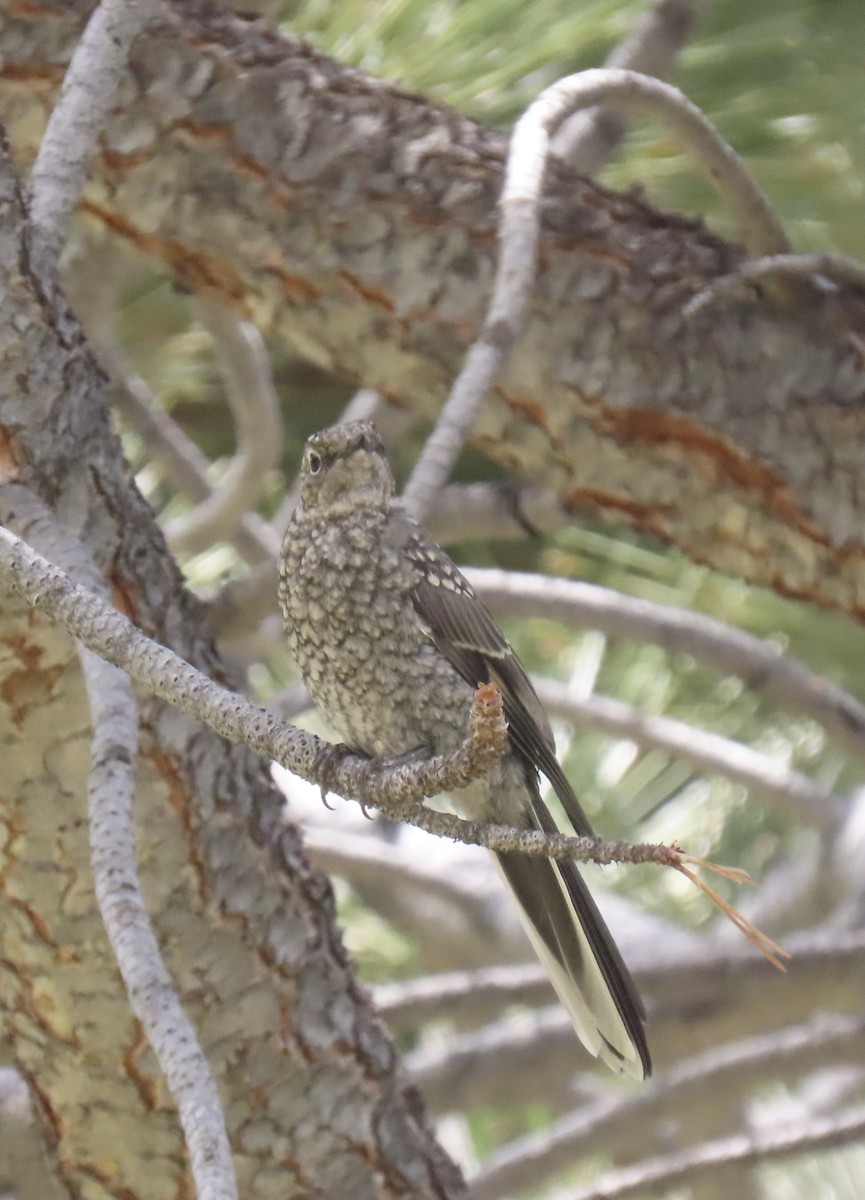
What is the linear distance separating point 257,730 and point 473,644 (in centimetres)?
62

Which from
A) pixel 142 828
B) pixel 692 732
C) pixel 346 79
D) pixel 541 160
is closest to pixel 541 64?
pixel 346 79

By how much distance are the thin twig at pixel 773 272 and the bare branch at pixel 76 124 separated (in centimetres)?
73

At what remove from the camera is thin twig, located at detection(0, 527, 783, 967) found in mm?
968

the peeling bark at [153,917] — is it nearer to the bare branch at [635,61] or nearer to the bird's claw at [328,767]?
the bird's claw at [328,767]

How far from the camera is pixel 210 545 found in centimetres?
267

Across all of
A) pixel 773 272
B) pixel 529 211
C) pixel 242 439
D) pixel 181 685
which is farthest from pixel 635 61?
pixel 181 685

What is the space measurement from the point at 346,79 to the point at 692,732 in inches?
50.1

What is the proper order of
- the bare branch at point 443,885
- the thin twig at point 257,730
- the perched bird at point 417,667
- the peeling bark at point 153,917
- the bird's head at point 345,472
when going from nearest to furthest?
the thin twig at point 257,730
the peeling bark at point 153,917
the perched bird at point 417,667
the bird's head at point 345,472
the bare branch at point 443,885

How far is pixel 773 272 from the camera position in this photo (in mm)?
1941

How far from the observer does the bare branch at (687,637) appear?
2.48 metres

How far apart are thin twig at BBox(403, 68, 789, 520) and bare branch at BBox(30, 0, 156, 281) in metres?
0.41

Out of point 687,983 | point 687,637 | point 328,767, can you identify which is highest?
point 328,767

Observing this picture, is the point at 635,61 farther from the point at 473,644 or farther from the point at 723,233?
the point at 473,644

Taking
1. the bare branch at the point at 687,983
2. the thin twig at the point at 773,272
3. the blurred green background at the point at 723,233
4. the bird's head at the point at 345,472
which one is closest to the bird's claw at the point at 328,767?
the bird's head at the point at 345,472
